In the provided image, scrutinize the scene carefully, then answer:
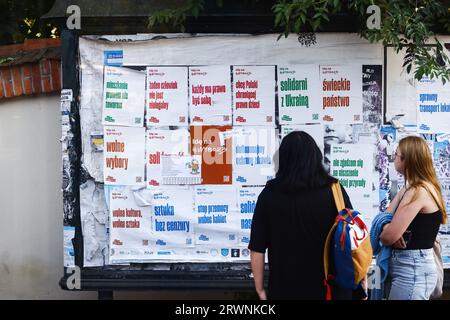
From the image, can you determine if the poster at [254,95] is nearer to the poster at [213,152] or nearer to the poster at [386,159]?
the poster at [213,152]

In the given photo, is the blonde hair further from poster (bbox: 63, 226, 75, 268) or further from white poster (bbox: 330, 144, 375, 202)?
poster (bbox: 63, 226, 75, 268)

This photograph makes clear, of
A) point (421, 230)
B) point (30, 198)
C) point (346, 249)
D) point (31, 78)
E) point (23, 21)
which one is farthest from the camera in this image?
point (23, 21)

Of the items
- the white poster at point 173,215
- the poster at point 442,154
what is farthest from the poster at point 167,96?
the poster at point 442,154

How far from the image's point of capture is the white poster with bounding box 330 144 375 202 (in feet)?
18.8

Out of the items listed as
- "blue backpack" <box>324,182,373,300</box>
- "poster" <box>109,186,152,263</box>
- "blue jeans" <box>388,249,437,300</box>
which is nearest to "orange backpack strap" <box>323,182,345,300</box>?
"blue backpack" <box>324,182,373,300</box>

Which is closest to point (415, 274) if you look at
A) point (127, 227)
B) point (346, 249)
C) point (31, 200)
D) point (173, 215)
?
point (346, 249)

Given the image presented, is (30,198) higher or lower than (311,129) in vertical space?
lower

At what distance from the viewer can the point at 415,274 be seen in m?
4.36

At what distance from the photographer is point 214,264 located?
579 centimetres

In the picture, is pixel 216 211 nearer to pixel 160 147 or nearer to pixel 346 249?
pixel 160 147

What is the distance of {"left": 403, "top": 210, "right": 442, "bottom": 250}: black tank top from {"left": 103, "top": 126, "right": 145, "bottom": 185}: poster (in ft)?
7.65

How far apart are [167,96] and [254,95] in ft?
2.35

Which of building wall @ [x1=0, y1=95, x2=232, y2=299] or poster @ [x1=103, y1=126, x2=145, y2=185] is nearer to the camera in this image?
poster @ [x1=103, y1=126, x2=145, y2=185]
